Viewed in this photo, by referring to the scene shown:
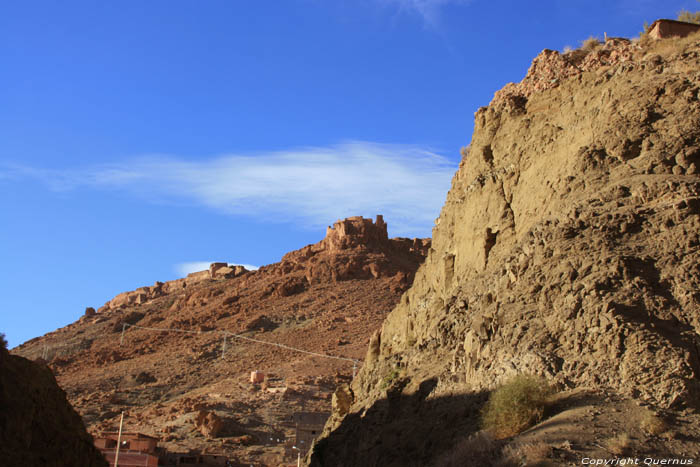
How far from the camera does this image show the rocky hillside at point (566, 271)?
15.4 m

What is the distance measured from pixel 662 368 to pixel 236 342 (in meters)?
55.8

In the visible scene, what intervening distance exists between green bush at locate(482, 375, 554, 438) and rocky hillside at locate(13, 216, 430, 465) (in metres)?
27.3

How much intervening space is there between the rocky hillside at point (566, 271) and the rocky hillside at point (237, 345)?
2166 centimetres

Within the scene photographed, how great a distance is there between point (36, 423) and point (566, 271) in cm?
1110

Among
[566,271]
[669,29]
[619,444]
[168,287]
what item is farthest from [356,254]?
[619,444]

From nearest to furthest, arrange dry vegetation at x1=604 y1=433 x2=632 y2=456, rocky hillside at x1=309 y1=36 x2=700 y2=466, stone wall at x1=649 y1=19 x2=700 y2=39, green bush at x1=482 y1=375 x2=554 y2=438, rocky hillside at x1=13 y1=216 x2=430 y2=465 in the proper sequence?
dry vegetation at x1=604 y1=433 x2=632 y2=456 → green bush at x1=482 y1=375 x2=554 y2=438 → rocky hillside at x1=309 y1=36 x2=700 y2=466 → stone wall at x1=649 y1=19 x2=700 y2=39 → rocky hillside at x1=13 y1=216 x2=430 y2=465

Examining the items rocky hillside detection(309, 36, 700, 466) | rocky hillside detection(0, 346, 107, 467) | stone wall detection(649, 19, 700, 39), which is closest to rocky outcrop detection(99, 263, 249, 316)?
rocky hillside detection(309, 36, 700, 466)

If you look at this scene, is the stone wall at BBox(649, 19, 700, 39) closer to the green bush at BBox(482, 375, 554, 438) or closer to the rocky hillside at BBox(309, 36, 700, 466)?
the rocky hillside at BBox(309, 36, 700, 466)

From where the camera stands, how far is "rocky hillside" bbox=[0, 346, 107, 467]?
50.1 feet

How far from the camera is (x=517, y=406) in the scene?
50.1ft

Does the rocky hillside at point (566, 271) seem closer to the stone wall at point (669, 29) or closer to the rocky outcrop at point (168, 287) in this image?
the stone wall at point (669, 29)

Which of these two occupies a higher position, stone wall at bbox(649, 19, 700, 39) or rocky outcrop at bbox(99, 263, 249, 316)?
rocky outcrop at bbox(99, 263, 249, 316)

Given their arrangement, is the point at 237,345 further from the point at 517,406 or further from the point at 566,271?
the point at 517,406

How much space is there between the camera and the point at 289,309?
244 ft
